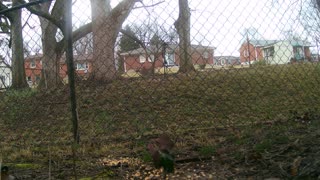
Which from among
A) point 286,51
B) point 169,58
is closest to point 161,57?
point 169,58

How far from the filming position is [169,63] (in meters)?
3.58

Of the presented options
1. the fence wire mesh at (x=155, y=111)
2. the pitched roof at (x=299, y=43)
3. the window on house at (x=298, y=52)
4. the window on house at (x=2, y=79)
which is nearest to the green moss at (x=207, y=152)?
the fence wire mesh at (x=155, y=111)

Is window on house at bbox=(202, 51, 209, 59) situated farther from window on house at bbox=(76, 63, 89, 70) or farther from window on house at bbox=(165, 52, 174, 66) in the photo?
window on house at bbox=(76, 63, 89, 70)

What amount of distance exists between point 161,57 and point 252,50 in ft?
3.10

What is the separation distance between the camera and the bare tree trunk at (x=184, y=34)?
11.5 ft

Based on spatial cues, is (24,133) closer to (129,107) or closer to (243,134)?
(129,107)

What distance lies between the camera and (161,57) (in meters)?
3.55

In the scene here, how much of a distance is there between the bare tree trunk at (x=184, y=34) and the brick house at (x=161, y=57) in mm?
45

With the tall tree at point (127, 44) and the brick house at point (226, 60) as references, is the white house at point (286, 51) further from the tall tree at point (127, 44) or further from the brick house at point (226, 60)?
the tall tree at point (127, 44)

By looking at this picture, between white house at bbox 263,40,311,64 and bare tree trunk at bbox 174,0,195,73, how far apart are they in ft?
2.80

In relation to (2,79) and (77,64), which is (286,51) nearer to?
(77,64)

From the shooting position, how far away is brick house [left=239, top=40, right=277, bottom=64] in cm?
354

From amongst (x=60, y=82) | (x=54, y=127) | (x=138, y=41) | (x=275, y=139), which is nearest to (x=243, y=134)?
(x=275, y=139)

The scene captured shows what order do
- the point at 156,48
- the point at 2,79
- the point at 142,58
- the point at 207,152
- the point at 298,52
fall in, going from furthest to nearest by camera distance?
the point at 298,52
the point at 2,79
the point at 142,58
the point at 156,48
the point at 207,152
